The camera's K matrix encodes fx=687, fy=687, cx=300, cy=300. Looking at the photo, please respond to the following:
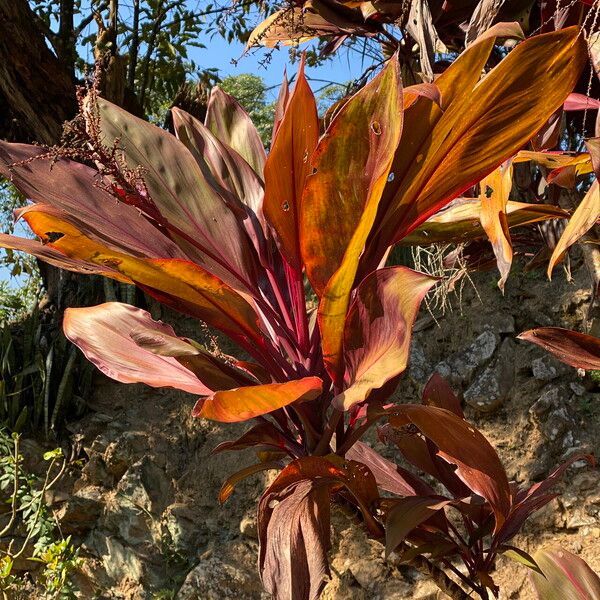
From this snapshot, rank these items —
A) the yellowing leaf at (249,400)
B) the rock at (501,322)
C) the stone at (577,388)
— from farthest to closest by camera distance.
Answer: the rock at (501,322), the stone at (577,388), the yellowing leaf at (249,400)

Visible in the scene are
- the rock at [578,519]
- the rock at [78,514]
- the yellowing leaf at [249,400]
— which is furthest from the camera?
the rock at [78,514]

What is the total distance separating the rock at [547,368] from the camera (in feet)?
7.32

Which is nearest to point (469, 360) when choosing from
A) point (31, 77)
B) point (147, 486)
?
point (147, 486)

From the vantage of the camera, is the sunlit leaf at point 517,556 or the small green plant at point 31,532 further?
the small green plant at point 31,532

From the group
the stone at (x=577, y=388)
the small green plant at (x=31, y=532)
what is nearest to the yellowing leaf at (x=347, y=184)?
the stone at (x=577, y=388)

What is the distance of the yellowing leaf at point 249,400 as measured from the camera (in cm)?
62

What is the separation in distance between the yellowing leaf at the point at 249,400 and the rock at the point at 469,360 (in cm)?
177

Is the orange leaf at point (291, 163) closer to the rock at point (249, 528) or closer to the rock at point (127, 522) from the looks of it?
the rock at point (249, 528)

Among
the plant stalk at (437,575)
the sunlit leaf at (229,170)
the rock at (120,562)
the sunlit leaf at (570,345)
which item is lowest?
the rock at (120,562)

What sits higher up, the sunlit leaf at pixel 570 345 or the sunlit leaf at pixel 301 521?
the sunlit leaf at pixel 570 345

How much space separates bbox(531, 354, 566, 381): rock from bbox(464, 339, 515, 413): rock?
8cm

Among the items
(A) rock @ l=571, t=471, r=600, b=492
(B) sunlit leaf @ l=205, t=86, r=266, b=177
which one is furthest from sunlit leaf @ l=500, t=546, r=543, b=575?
(A) rock @ l=571, t=471, r=600, b=492

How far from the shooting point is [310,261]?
74 cm

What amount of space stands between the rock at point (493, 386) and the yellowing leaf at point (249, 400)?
5.58 ft
